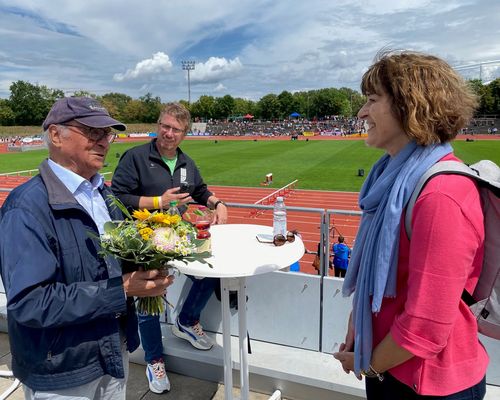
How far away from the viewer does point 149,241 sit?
5.21 ft

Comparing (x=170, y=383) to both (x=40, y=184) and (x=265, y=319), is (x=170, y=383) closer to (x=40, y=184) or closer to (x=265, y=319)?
(x=265, y=319)

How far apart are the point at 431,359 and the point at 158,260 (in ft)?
3.70

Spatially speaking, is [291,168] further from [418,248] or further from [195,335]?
[418,248]

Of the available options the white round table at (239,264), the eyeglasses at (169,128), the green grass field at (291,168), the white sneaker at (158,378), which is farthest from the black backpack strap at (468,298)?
the green grass field at (291,168)

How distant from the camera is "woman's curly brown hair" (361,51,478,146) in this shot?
1.29 meters

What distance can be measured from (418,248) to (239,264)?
1113 millimetres

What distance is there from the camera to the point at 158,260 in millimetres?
1674

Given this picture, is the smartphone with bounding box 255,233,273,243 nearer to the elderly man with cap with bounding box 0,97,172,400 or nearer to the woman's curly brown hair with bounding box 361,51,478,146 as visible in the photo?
the elderly man with cap with bounding box 0,97,172,400

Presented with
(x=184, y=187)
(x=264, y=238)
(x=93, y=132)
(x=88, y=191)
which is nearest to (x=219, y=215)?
(x=184, y=187)

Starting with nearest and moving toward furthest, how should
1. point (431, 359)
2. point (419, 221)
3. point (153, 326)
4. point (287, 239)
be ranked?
point (419, 221)
point (431, 359)
point (287, 239)
point (153, 326)

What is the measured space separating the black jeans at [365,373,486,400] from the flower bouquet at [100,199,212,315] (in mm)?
899

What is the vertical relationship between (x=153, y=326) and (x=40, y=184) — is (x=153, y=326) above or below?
below

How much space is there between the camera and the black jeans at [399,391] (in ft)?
4.46

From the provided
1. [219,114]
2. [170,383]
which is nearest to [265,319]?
[170,383]
